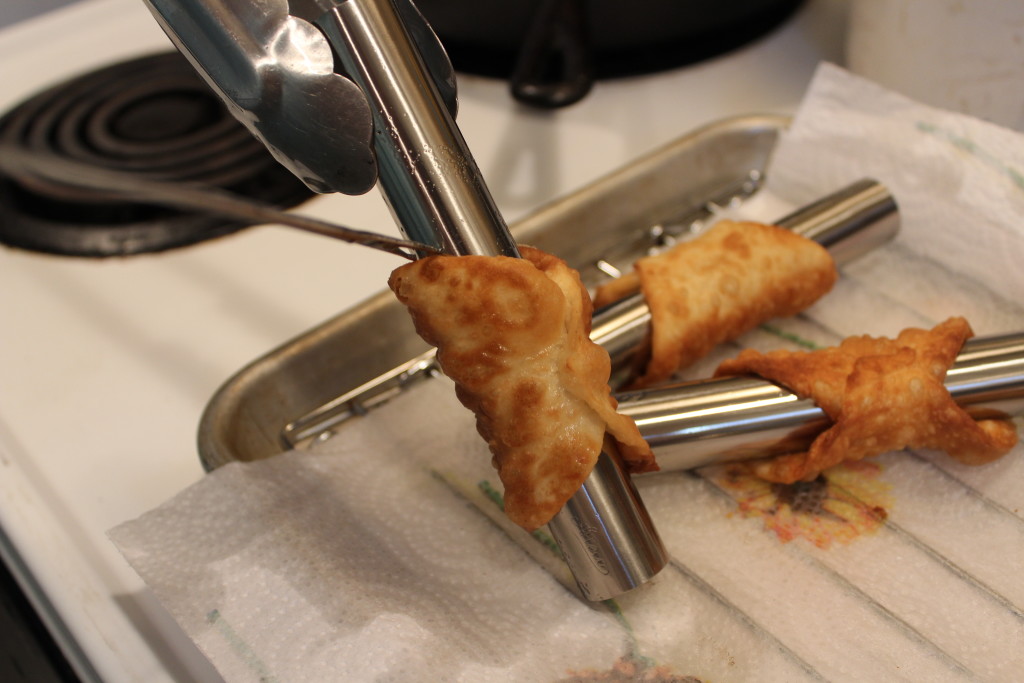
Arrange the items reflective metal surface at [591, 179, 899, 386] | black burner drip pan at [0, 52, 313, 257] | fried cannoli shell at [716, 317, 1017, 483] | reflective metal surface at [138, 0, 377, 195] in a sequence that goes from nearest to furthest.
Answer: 1. reflective metal surface at [138, 0, 377, 195]
2. fried cannoli shell at [716, 317, 1017, 483]
3. reflective metal surface at [591, 179, 899, 386]
4. black burner drip pan at [0, 52, 313, 257]

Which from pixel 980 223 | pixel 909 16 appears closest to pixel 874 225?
pixel 980 223

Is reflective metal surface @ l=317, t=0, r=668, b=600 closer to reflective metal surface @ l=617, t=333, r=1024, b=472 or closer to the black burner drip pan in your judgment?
reflective metal surface @ l=617, t=333, r=1024, b=472

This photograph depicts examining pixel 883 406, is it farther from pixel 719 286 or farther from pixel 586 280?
pixel 586 280

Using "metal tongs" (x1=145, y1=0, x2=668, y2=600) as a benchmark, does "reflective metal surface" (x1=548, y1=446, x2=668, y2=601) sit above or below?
below

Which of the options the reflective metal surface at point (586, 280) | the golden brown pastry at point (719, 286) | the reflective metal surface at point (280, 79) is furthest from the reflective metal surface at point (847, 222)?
the reflective metal surface at point (280, 79)

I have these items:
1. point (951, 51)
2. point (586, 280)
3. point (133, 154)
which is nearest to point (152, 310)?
point (133, 154)

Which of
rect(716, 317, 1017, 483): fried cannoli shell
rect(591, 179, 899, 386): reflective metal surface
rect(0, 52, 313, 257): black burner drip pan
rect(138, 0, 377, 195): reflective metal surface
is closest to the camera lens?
rect(138, 0, 377, 195): reflective metal surface

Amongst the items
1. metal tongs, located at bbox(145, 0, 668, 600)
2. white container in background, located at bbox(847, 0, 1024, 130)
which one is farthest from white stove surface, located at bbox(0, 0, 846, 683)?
metal tongs, located at bbox(145, 0, 668, 600)

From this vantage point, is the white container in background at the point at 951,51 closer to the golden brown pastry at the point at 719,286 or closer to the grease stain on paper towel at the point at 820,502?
the golden brown pastry at the point at 719,286
